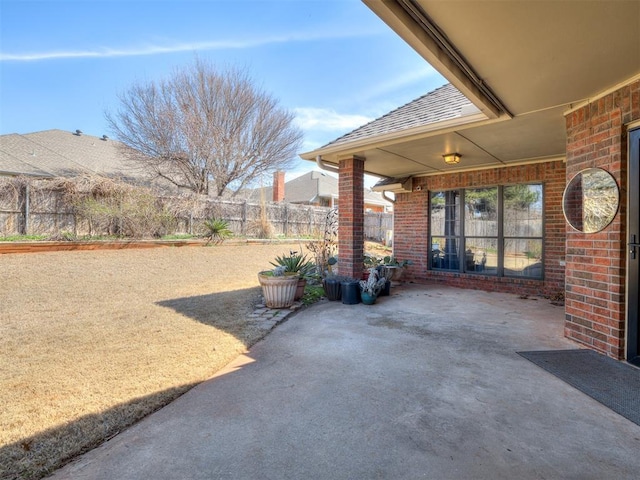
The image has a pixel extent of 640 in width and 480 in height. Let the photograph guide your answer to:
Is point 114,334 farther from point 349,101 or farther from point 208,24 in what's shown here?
point 349,101

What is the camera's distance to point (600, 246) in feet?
10.4

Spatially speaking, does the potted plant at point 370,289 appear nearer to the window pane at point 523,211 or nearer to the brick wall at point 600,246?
the brick wall at point 600,246

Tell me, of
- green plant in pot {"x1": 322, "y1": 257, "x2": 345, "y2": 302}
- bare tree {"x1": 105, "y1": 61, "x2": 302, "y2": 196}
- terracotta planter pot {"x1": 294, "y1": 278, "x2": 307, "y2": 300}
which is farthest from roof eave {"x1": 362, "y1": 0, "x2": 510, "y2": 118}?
bare tree {"x1": 105, "y1": 61, "x2": 302, "y2": 196}

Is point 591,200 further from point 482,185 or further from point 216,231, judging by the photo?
point 216,231

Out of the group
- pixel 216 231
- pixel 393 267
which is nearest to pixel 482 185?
pixel 393 267

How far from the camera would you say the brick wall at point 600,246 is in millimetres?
2977

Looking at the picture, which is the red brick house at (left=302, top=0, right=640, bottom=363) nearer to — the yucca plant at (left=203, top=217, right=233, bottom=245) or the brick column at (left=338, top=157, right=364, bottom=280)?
the brick column at (left=338, top=157, right=364, bottom=280)

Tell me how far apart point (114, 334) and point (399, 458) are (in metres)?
3.52

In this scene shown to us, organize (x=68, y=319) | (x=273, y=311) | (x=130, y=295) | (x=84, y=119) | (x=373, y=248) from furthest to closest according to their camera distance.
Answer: (x=84, y=119), (x=373, y=248), (x=130, y=295), (x=273, y=311), (x=68, y=319)

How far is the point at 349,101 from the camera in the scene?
52.5 feet

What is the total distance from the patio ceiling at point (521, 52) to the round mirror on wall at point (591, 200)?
2.69 feet

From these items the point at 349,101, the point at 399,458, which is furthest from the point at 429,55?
the point at 349,101

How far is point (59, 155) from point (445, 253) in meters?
15.5

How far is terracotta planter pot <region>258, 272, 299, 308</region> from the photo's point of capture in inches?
194
